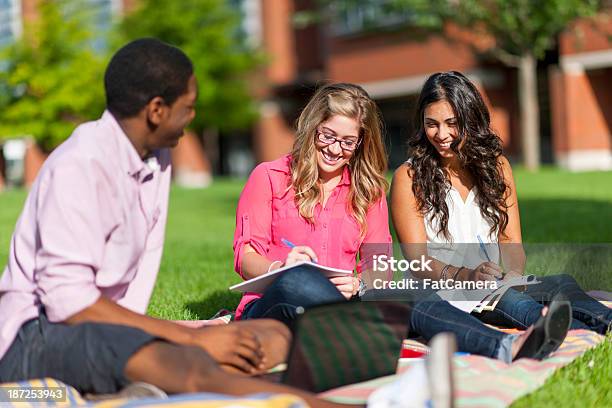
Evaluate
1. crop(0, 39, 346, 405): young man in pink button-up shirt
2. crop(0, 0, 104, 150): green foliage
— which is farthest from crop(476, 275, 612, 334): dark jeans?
crop(0, 0, 104, 150): green foliage

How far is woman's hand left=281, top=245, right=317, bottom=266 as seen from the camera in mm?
3719

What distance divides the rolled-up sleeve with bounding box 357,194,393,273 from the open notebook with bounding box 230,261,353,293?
377 millimetres

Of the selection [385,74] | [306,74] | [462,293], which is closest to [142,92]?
[462,293]

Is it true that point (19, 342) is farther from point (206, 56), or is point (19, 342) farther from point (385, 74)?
point (206, 56)

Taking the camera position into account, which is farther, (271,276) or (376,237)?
(376,237)

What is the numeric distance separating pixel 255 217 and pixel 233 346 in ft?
3.68

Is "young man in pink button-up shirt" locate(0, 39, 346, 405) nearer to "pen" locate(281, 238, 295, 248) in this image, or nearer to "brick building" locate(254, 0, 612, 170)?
"pen" locate(281, 238, 295, 248)

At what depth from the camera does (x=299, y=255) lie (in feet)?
12.3

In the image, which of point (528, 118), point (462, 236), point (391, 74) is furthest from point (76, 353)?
point (391, 74)

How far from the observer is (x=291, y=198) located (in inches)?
165

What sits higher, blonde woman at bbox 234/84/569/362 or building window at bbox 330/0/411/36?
building window at bbox 330/0/411/36

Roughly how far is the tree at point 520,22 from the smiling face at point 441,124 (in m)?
17.3

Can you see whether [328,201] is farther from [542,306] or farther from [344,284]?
[542,306]

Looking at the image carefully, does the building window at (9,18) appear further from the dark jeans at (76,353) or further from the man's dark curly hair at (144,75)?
the dark jeans at (76,353)
